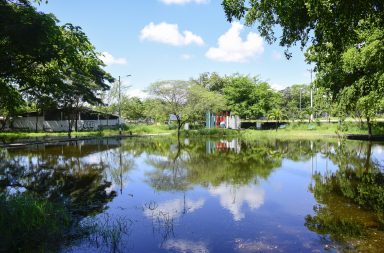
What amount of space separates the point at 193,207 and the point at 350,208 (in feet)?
14.8

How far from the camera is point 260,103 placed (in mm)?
61188

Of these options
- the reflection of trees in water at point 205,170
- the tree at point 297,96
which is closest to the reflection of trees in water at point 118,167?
the reflection of trees in water at point 205,170

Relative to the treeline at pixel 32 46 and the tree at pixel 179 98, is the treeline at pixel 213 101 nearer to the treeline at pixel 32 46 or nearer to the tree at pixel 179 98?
the tree at pixel 179 98

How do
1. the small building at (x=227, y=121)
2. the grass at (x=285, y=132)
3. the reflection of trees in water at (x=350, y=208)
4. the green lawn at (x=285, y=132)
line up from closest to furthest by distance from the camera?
the reflection of trees in water at (x=350, y=208) < the grass at (x=285, y=132) < the green lawn at (x=285, y=132) < the small building at (x=227, y=121)

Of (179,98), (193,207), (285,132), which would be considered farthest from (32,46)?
(285,132)

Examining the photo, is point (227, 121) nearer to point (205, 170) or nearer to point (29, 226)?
point (205, 170)

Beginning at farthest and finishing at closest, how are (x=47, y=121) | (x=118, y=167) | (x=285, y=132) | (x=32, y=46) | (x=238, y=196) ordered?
(x=47, y=121) < (x=285, y=132) < (x=118, y=167) < (x=238, y=196) < (x=32, y=46)

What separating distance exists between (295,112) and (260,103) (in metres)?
16.9

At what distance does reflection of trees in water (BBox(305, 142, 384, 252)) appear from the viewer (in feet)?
25.0

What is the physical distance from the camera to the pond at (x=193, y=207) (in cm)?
739

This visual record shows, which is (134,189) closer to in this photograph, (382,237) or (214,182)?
(214,182)

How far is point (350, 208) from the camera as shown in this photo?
10102mm

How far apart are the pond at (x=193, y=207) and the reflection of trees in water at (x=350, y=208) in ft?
0.09

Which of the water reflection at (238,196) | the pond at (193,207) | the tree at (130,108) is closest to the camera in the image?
the pond at (193,207)
